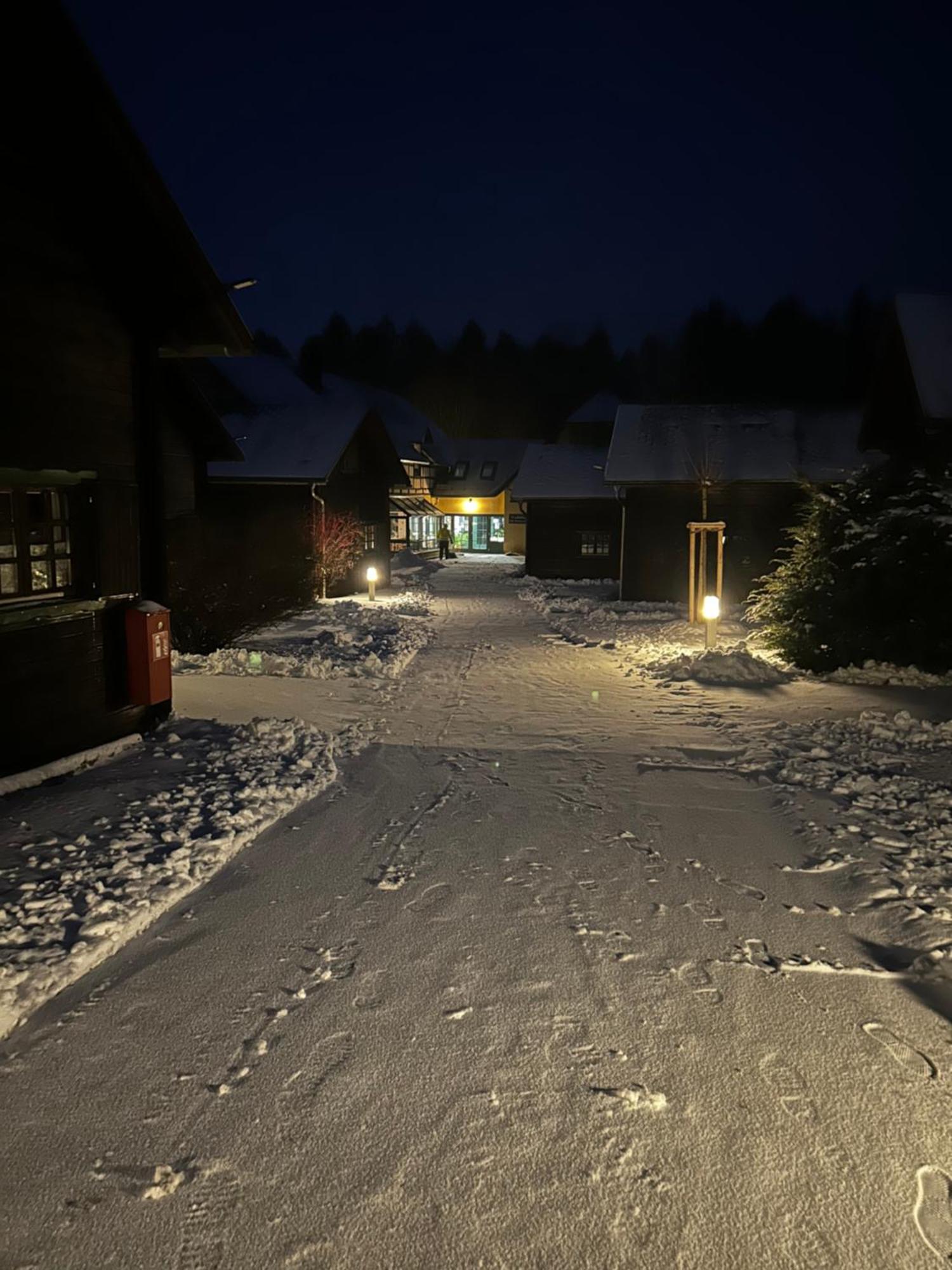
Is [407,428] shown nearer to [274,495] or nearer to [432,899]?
[274,495]

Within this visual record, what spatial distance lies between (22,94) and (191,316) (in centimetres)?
210

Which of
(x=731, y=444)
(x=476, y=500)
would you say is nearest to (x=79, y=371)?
(x=731, y=444)

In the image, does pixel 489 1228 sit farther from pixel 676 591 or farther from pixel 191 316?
pixel 676 591

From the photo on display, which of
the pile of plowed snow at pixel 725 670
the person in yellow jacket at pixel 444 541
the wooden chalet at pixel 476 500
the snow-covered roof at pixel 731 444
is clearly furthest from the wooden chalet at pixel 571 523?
the wooden chalet at pixel 476 500

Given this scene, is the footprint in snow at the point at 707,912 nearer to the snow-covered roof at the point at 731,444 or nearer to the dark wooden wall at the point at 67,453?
the dark wooden wall at the point at 67,453

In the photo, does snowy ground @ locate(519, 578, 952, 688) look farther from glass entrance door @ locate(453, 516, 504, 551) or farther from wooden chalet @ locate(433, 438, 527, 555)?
glass entrance door @ locate(453, 516, 504, 551)

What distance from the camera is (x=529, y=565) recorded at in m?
33.2

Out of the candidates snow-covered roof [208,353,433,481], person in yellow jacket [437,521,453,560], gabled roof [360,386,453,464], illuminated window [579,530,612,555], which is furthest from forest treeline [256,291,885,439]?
illuminated window [579,530,612,555]

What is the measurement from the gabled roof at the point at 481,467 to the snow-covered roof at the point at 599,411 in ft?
A: 28.0

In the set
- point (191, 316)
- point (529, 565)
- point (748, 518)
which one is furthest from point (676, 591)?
point (191, 316)

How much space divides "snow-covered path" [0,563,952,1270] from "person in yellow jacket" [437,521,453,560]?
42467mm

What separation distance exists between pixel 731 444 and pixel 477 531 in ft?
105

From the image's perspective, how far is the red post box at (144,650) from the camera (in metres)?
7.91

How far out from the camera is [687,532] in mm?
24984
